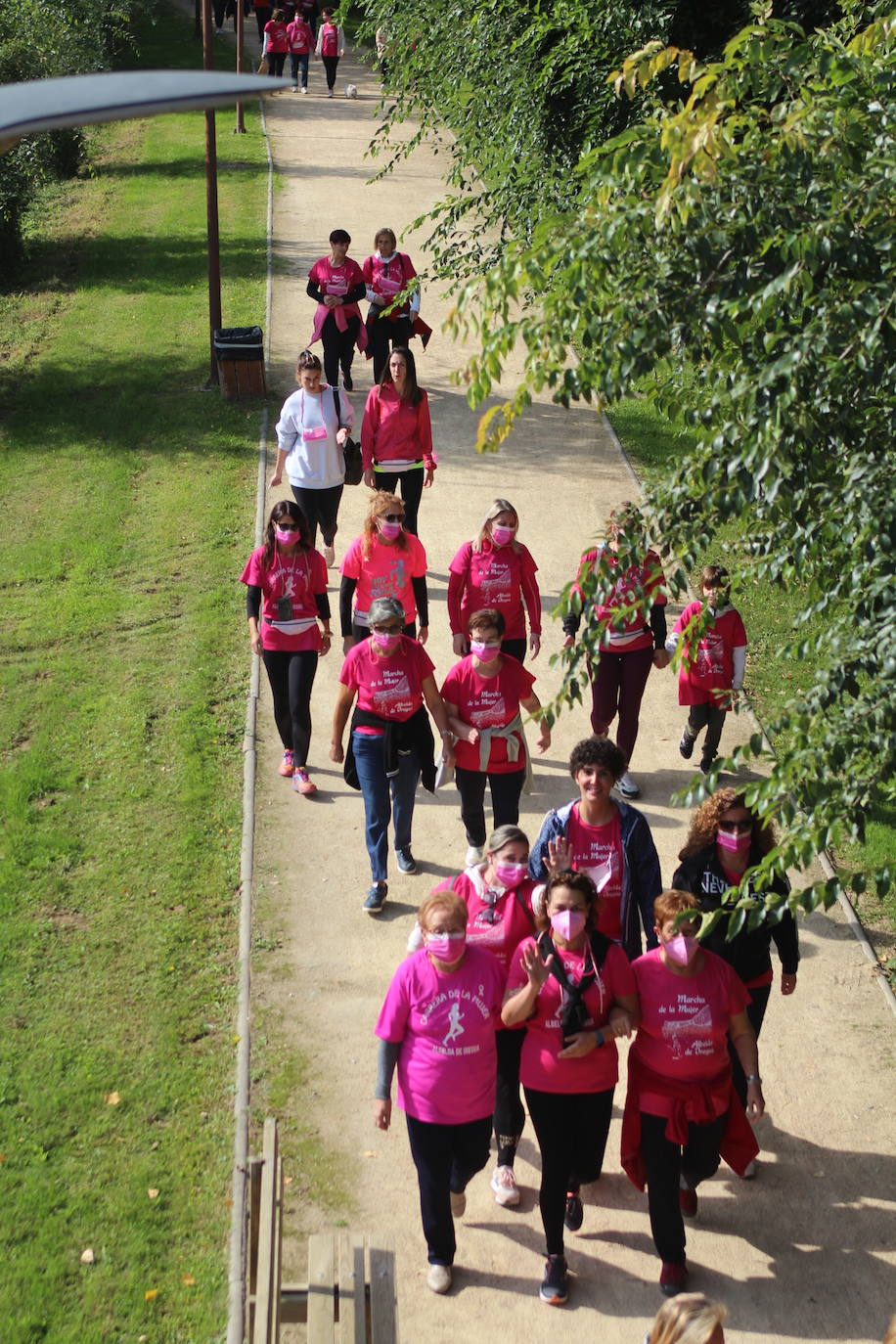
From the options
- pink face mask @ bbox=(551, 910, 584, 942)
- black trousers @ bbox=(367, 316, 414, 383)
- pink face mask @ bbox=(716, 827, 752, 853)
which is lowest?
pink face mask @ bbox=(551, 910, 584, 942)

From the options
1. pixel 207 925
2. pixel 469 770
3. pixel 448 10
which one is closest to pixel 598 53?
pixel 448 10

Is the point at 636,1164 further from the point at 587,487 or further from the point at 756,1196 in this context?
the point at 587,487

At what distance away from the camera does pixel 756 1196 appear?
245 inches

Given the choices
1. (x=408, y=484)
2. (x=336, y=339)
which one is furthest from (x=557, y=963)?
(x=336, y=339)

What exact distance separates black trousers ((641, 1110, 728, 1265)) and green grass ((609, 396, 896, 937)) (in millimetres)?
1326

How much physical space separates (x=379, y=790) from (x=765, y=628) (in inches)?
192

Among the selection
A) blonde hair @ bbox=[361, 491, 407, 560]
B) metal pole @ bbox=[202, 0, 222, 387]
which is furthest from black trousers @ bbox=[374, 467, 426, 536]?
metal pole @ bbox=[202, 0, 222, 387]

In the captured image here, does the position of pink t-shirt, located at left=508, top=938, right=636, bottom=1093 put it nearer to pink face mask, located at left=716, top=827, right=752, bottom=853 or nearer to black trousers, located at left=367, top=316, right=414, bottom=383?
pink face mask, located at left=716, top=827, right=752, bottom=853

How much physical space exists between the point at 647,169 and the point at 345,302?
29.3 ft

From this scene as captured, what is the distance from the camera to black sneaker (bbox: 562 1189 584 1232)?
19.6ft

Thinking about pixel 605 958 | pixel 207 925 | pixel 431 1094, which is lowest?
pixel 207 925

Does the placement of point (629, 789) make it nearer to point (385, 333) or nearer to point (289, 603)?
point (289, 603)

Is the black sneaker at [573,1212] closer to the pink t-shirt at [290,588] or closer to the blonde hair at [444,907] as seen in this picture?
the blonde hair at [444,907]

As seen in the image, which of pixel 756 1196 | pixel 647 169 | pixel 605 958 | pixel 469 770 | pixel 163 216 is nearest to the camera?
pixel 647 169
